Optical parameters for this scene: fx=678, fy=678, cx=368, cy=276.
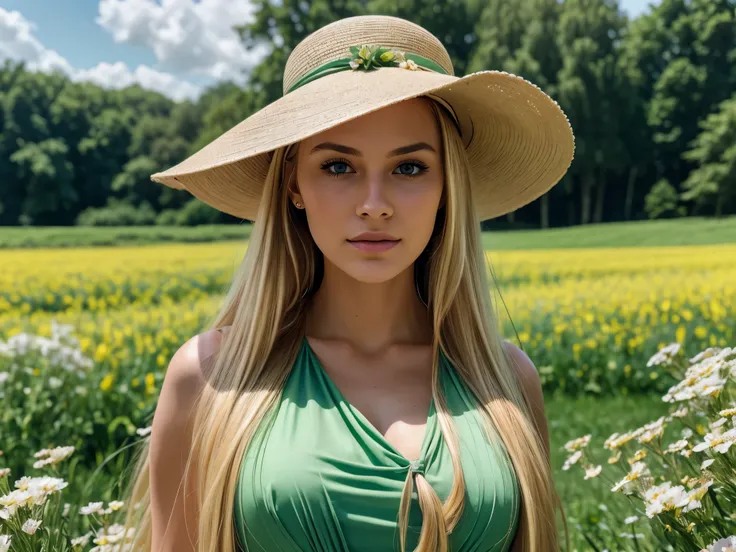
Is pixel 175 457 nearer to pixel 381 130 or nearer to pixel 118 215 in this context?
pixel 381 130

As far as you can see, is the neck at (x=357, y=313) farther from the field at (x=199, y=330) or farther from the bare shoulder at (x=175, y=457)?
the field at (x=199, y=330)

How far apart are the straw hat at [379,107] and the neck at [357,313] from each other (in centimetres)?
33

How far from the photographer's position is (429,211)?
4.47 ft

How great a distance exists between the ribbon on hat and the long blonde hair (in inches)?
4.0

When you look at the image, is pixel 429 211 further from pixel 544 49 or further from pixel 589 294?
pixel 544 49

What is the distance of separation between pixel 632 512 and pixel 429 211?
1.46 metres

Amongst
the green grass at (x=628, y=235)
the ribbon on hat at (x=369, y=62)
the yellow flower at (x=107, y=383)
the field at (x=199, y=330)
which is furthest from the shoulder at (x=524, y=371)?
the yellow flower at (x=107, y=383)

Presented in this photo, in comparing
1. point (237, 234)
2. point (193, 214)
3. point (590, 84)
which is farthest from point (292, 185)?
point (590, 84)

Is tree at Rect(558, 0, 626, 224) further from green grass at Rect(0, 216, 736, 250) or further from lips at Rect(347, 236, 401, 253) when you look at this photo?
lips at Rect(347, 236, 401, 253)

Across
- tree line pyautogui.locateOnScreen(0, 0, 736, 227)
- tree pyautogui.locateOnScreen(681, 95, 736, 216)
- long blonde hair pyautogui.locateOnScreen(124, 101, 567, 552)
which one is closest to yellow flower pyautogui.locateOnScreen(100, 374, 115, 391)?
tree line pyautogui.locateOnScreen(0, 0, 736, 227)

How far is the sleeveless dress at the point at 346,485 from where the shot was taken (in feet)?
3.85

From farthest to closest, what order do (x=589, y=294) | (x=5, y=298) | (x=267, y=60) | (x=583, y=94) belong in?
(x=267, y=60) < (x=583, y=94) < (x=589, y=294) < (x=5, y=298)

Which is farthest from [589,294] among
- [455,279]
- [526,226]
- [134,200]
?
[455,279]

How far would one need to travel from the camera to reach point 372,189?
1.29 meters
